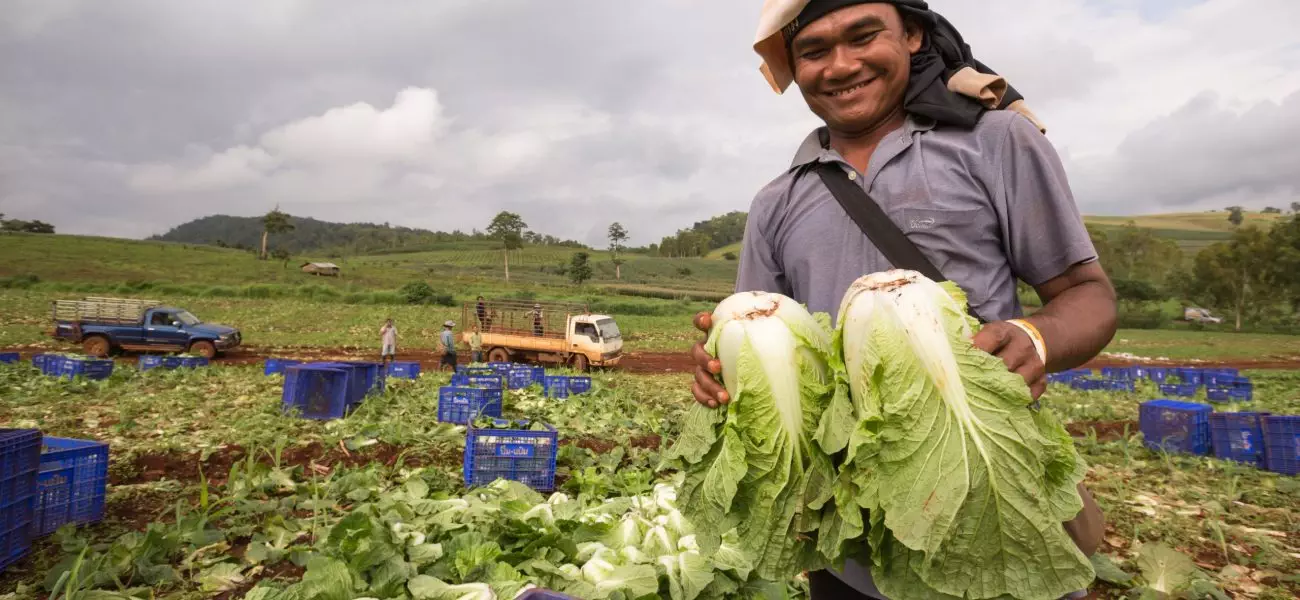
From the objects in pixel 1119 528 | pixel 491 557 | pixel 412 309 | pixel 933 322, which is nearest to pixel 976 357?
pixel 933 322

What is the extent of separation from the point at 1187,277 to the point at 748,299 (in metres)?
92.5

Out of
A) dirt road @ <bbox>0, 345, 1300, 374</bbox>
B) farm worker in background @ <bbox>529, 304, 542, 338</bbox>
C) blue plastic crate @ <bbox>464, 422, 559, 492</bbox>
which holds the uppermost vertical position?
farm worker in background @ <bbox>529, 304, 542, 338</bbox>

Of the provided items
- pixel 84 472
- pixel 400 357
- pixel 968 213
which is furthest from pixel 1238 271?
pixel 84 472

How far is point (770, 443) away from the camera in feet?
5.56

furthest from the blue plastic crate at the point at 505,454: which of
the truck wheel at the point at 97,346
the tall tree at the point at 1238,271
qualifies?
the tall tree at the point at 1238,271

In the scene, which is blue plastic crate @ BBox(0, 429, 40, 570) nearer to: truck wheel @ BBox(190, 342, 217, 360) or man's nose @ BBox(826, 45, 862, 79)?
man's nose @ BBox(826, 45, 862, 79)

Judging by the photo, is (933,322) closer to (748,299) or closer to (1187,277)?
(748,299)

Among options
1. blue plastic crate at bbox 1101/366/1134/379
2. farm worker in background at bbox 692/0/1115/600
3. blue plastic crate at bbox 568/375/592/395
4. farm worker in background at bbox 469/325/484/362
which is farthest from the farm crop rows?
blue plastic crate at bbox 1101/366/1134/379

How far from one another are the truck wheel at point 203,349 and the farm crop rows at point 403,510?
33.2 ft

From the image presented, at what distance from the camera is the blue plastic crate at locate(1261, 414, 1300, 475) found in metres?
8.56

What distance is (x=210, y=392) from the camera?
12.9 m

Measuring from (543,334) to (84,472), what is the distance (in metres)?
18.4

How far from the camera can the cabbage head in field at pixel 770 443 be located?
66.7 inches

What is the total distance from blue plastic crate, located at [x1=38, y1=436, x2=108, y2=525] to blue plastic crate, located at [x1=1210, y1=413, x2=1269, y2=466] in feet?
47.2
